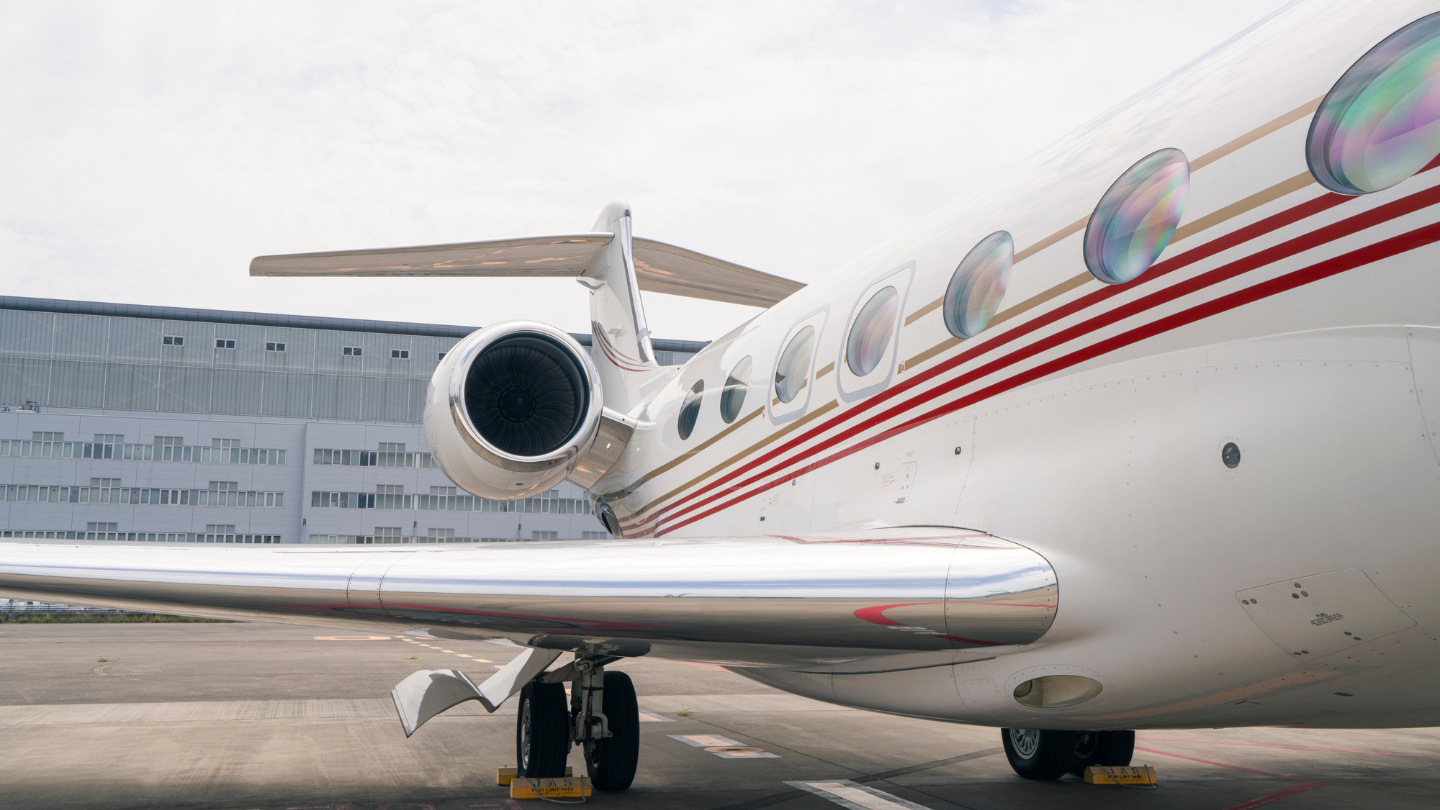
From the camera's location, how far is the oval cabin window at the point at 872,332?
5.79 meters

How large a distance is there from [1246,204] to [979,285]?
4.94 feet

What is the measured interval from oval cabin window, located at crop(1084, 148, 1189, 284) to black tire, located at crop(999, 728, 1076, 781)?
186 inches

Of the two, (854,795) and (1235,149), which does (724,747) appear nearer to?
(854,795)

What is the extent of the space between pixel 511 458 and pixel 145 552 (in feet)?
9.23

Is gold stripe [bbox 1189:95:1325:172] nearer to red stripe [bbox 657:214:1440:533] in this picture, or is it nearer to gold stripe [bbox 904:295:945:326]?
red stripe [bbox 657:214:1440:533]

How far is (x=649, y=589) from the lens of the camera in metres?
4.47

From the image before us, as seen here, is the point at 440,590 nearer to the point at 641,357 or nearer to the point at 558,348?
the point at 558,348

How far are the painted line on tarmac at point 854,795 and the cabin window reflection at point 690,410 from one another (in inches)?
114

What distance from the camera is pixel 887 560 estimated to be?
13.6ft

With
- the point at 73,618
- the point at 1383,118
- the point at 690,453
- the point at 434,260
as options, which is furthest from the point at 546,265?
the point at 73,618

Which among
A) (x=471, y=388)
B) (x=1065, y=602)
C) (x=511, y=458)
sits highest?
(x=471, y=388)

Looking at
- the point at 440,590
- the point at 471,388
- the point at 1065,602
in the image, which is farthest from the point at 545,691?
the point at 1065,602

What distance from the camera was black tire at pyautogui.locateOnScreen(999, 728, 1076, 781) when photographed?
7945mm

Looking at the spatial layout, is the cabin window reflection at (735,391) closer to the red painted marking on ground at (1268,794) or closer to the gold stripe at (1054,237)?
the gold stripe at (1054,237)
